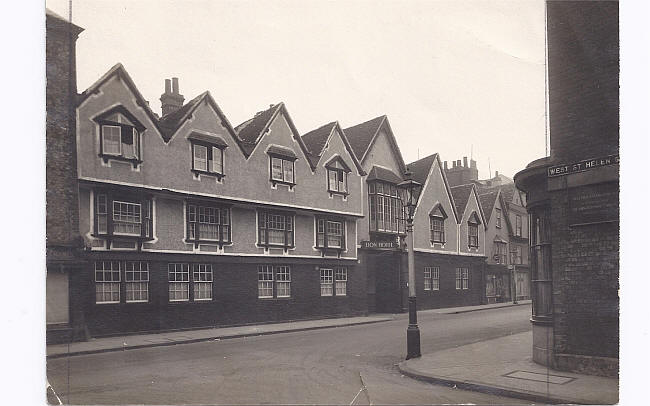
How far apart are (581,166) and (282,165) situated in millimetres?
13641

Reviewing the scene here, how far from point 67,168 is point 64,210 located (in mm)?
805

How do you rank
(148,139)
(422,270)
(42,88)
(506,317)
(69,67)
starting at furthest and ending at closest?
1. (422,270)
2. (506,317)
3. (148,139)
4. (69,67)
5. (42,88)

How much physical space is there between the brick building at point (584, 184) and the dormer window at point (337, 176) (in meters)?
14.1

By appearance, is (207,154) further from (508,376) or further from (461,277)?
(461,277)

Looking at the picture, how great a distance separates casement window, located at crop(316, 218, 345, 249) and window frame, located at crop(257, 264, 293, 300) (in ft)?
7.76

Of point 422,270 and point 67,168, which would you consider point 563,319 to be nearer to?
point 67,168

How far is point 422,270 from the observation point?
2441 centimetres

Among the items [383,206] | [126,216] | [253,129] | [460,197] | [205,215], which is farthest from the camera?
[383,206]

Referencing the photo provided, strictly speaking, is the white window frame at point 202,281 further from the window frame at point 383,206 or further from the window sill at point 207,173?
the window frame at point 383,206

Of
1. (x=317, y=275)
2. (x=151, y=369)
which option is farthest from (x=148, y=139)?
(x=317, y=275)

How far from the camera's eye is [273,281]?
68.1ft

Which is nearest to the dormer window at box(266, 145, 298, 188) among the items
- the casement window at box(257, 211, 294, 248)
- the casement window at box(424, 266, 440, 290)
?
the casement window at box(257, 211, 294, 248)

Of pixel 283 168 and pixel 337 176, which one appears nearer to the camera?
pixel 283 168

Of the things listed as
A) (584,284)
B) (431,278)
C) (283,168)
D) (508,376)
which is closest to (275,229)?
(283,168)
